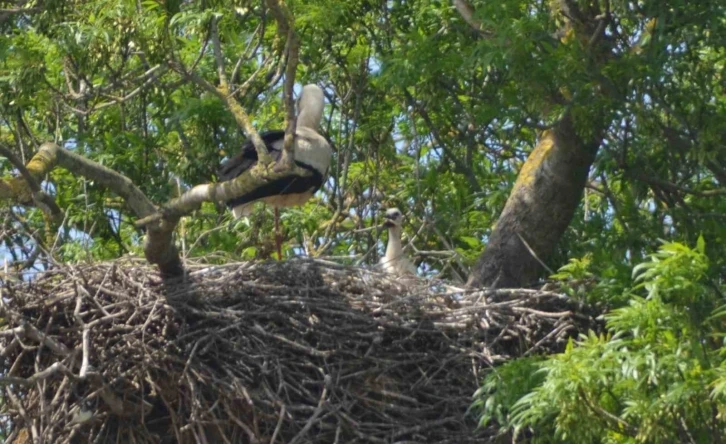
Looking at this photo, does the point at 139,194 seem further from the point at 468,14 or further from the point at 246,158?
the point at 468,14

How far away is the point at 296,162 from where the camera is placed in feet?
33.3

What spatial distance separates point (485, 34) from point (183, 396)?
2.88m

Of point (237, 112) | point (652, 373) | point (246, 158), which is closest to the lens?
point (652, 373)

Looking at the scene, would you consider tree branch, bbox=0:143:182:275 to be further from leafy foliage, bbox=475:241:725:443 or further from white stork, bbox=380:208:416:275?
leafy foliage, bbox=475:241:725:443

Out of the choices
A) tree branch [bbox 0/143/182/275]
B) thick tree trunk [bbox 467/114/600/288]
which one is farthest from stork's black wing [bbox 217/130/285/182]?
thick tree trunk [bbox 467/114/600/288]

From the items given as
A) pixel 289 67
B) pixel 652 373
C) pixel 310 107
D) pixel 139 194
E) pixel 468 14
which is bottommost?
pixel 652 373

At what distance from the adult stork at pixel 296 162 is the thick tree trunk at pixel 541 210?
1313mm

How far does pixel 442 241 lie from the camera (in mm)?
11477

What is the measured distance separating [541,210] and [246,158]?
77.4 inches

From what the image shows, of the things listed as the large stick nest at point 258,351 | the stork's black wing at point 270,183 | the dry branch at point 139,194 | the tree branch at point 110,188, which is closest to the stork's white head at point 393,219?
the stork's black wing at point 270,183

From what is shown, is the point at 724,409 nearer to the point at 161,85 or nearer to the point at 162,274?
the point at 162,274

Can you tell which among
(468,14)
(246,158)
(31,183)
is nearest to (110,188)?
(31,183)

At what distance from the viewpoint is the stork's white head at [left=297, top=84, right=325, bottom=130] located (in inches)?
440

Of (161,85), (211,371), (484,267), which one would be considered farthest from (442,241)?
(211,371)
